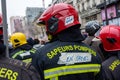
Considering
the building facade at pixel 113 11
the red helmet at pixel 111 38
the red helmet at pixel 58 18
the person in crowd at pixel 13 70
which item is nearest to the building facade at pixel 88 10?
the building facade at pixel 113 11

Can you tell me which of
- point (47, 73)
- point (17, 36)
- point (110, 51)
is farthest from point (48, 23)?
point (17, 36)

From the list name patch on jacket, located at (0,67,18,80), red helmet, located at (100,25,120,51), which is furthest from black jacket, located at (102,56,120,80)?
name patch on jacket, located at (0,67,18,80)

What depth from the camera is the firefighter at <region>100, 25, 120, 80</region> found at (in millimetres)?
3793

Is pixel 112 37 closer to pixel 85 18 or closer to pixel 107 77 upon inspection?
pixel 107 77

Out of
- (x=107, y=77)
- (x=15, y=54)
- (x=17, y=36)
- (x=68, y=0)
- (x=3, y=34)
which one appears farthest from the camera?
(x=68, y=0)

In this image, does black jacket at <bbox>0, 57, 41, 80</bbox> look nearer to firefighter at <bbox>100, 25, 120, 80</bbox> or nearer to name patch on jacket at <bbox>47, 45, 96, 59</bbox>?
name patch on jacket at <bbox>47, 45, 96, 59</bbox>

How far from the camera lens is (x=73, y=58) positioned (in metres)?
3.21

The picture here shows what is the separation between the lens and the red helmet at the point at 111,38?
423 centimetres

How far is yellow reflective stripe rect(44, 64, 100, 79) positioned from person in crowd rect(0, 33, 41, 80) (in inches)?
14.0

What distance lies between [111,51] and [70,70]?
1.18m

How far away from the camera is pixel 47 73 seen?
10.1ft

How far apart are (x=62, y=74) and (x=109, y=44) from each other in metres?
1.32

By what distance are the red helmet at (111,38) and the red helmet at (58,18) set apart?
993 mm

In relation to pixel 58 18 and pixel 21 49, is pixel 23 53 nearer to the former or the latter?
pixel 21 49
